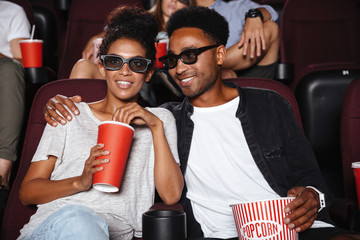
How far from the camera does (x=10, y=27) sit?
2.54 metres

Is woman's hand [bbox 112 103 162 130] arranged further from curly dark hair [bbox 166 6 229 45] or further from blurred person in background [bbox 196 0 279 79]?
blurred person in background [bbox 196 0 279 79]

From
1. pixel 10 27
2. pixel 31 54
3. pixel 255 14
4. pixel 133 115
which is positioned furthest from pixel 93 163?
pixel 10 27

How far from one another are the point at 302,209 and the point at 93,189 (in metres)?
0.63

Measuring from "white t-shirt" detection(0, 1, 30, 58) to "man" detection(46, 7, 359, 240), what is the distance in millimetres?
1294

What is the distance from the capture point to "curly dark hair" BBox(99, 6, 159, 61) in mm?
1513

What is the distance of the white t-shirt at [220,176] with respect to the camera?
144 cm

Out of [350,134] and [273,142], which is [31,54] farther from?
[350,134]

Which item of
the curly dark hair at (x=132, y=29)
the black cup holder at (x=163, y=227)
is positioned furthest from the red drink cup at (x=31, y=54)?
the black cup holder at (x=163, y=227)

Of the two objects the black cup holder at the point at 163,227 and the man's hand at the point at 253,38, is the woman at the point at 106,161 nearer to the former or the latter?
the black cup holder at the point at 163,227

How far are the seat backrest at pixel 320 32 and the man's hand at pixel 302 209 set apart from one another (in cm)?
155

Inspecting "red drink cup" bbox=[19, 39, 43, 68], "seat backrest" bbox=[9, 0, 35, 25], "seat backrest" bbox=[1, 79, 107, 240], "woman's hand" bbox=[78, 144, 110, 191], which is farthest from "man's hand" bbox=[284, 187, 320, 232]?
"seat backrest" bbox=[9, 0, 35, 25]

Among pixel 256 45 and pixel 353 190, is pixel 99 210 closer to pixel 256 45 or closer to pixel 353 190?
pixel 353 190

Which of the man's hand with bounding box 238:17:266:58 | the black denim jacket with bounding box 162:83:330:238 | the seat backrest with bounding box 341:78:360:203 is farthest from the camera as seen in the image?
the man's hand with bounding box 238:17:266:58

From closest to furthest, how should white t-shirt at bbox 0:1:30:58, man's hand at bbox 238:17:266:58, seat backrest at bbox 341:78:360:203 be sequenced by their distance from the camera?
1. seat backrest at bbox 341:78:360:203
2. man's hand at bbox 238:17:266:58
3. white t-shirt at bbox 0:1:30:58
